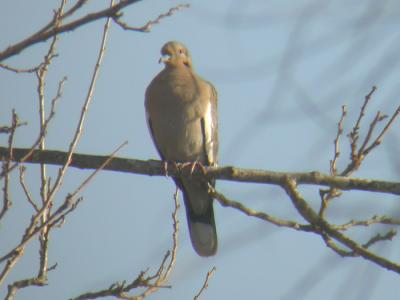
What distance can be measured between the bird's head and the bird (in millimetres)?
218

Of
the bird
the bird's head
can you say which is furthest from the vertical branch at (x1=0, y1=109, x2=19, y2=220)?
the bird's head

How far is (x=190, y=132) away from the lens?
18.5 ft

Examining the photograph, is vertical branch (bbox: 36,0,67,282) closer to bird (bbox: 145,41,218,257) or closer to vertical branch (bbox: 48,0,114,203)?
vertical branch (bbox: 48,0,114,203)

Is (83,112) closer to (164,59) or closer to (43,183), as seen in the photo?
(43,183)

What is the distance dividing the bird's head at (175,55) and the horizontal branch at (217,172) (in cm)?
195

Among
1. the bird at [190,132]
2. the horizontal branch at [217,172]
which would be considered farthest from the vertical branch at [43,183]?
the bird at [190,132]

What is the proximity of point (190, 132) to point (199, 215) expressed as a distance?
654mm

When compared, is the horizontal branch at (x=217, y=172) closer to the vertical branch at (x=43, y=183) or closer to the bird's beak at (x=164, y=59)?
the vertical branch at (x=43, y=183)

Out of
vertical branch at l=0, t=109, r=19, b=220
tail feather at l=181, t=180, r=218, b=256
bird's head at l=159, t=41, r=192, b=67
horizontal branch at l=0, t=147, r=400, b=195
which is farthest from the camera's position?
bird's head at l=159, t=41, r=192, b=67

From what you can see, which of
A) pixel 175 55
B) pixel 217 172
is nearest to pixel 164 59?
pixel 175 55

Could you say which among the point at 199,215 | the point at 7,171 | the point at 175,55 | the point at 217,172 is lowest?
the point at 7,171

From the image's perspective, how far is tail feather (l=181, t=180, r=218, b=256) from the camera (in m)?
5.55

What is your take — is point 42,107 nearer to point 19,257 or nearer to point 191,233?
point 19,257

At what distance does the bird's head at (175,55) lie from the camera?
6.12m
